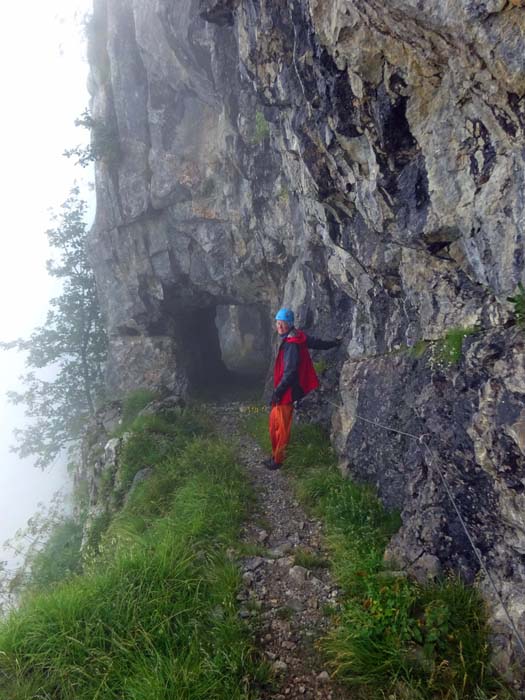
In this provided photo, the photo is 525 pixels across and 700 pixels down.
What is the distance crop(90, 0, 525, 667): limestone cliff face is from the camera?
3980 mm

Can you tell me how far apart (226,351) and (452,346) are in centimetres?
1949

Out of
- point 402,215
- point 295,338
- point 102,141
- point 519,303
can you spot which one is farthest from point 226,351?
point 519,303

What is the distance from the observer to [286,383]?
8.12 meters

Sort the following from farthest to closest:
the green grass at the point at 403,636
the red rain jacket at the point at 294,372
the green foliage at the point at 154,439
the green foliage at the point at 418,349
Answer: the green foliage at the point at 154,439 < the red rain jacket at the point at 294,372 < the green foliage at the point at 418,349 < the green grass at the point at 403,636

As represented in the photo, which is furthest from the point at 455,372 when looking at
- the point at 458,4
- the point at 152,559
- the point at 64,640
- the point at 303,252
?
the point at 303,252

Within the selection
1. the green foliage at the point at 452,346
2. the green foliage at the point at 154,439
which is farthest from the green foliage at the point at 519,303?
the green foliage at the point at 154,439

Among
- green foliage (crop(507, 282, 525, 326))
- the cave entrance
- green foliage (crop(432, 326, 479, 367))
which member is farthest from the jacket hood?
the cave entrance

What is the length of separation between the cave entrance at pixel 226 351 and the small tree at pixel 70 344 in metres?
4.67

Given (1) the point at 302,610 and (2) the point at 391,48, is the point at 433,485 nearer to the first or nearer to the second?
(1) the point at 302,610

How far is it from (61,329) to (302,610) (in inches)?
736

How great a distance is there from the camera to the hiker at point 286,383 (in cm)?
824

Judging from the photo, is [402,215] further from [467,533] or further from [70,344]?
[70,344]

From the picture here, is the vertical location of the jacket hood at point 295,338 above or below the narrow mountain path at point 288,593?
above

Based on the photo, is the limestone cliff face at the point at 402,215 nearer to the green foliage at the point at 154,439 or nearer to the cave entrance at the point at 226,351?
the green foliage at the point at 154,439
